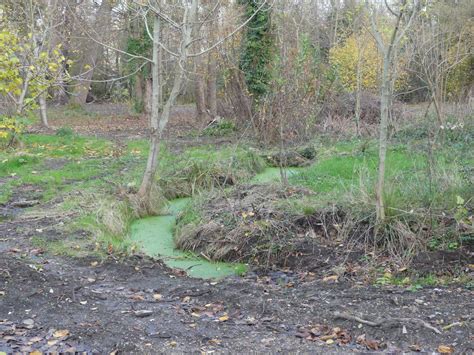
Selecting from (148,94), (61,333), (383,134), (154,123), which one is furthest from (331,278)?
(148,94)

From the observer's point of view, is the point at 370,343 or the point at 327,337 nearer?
the point at 370,343

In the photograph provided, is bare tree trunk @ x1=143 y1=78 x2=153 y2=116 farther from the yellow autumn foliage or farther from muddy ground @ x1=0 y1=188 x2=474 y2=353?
muddy ground @ x1=0 y1=188 x2=474 y2=353

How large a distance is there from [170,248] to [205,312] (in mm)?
2544

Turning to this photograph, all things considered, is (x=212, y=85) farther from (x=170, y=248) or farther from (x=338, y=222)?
(x=338, y=222)

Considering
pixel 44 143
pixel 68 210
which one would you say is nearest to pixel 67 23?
pixel 44 143

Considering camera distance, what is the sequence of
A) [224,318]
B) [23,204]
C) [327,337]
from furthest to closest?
[23,204] < [224,318] < [327,337]

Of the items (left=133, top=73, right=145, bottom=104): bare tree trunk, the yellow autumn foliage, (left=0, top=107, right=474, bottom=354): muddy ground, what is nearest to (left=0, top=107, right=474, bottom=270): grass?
(left=0, top=107, right=474, bottom=354): muddy ground

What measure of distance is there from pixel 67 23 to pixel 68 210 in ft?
43.4

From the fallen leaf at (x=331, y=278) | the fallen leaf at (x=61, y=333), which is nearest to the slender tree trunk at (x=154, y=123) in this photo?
the fallen leaf at (x=331, y=278)

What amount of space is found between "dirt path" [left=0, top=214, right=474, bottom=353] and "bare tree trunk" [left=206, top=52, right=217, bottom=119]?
1295 cm

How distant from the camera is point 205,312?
4.90 meters

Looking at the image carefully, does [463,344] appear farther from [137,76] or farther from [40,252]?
[137,76]

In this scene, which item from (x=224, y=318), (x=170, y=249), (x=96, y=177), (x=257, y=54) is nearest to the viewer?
(x=224, y=318)

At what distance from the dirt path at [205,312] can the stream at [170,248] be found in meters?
0.50
